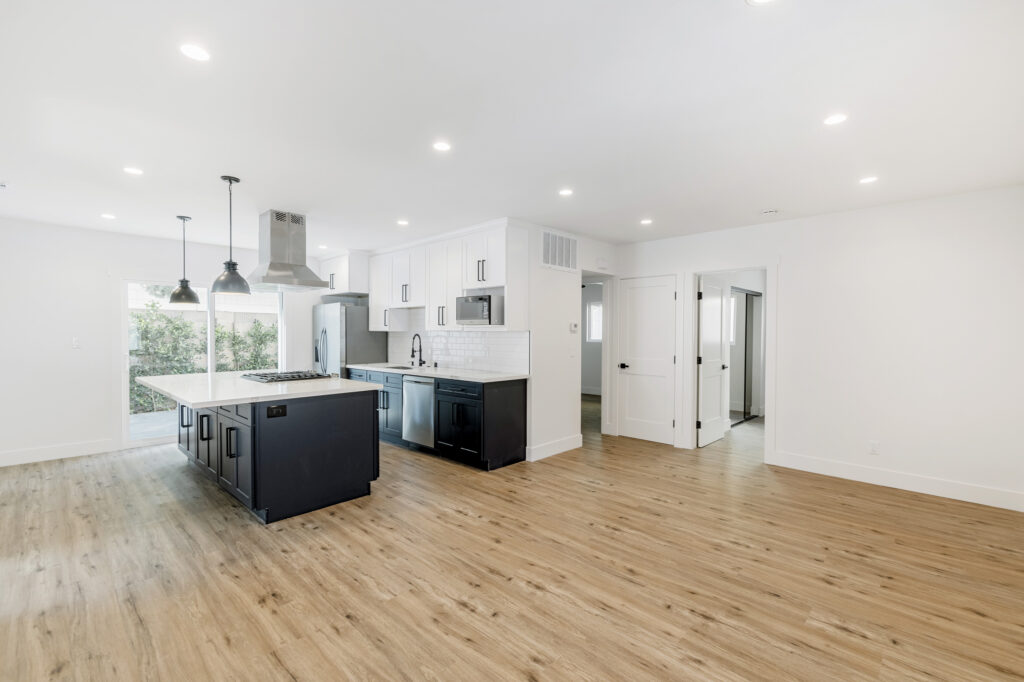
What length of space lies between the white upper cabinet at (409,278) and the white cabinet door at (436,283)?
105 millimetres

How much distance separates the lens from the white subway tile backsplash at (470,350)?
5.20 meters

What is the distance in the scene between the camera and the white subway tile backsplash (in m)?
5.20

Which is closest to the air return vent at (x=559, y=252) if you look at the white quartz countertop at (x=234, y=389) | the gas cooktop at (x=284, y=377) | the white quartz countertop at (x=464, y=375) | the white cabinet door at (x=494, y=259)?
the white cabinet door at (x=494, y=259)

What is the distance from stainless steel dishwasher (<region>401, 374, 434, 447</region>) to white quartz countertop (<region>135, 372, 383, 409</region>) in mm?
1049

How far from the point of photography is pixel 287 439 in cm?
346

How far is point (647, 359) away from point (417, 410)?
9.73 feet

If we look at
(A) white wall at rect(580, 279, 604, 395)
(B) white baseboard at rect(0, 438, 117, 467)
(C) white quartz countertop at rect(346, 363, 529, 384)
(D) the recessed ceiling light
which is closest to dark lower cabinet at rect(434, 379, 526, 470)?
(C) white quartz countertop at rect(346, 363, 529, 384)

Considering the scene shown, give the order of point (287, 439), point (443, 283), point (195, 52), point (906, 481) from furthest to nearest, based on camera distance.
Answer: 1. point (443, 283)
2. point (906, 481)
3. point (287, 439)
4. point (195, 52)

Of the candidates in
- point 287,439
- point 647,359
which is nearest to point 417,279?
point 287,439

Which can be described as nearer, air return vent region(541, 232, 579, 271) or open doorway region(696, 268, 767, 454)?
air return vent region(541, 232, 579, 271)

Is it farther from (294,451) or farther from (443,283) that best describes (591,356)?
(294,451)

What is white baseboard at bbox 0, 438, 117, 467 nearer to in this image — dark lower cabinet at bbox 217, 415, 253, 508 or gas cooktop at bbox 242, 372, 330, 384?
gas cooktop at bbox 242, 372, 330, 384

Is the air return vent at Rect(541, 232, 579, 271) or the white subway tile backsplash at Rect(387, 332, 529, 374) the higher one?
the air return vent at Rect(541, 232, 579, 271)

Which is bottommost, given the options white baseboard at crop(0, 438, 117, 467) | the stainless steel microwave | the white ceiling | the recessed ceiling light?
white baseboard at crop(0, 438, 117, 467)
